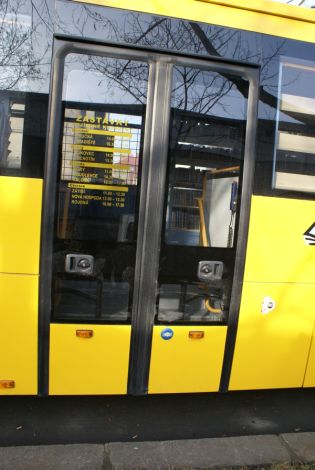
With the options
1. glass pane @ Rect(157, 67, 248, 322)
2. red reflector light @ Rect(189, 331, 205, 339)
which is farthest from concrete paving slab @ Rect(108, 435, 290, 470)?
glass pane @ Rect(157, 67, 248, 322)

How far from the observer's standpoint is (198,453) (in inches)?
113

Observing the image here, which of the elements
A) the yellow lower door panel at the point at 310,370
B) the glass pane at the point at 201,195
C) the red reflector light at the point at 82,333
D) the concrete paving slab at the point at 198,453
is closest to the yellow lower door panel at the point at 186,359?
the glass pane at the point at 201,195

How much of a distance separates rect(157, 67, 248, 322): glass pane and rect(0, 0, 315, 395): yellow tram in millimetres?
10

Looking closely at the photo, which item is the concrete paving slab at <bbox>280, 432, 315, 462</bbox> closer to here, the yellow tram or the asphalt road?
the asphalt road

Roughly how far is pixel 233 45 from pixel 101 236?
5.42ft

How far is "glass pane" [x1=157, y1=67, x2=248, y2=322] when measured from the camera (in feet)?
9.72

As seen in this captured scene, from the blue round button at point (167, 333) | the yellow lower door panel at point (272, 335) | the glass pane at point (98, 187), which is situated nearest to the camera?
the glass pane at point (98, 187)

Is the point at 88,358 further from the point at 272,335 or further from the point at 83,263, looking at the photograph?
the point at 272,335

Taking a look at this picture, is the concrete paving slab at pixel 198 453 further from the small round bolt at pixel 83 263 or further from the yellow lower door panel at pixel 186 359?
the small round bolt at pixel 83 263

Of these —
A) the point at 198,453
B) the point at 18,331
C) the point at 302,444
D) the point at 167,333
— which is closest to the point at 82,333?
the point at 18,331

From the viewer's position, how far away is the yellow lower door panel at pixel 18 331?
2838 millimetres

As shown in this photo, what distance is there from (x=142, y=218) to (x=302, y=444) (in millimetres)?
2024

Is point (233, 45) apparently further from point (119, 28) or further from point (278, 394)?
point (278, 394)

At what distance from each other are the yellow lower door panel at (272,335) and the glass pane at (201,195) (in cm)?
23
